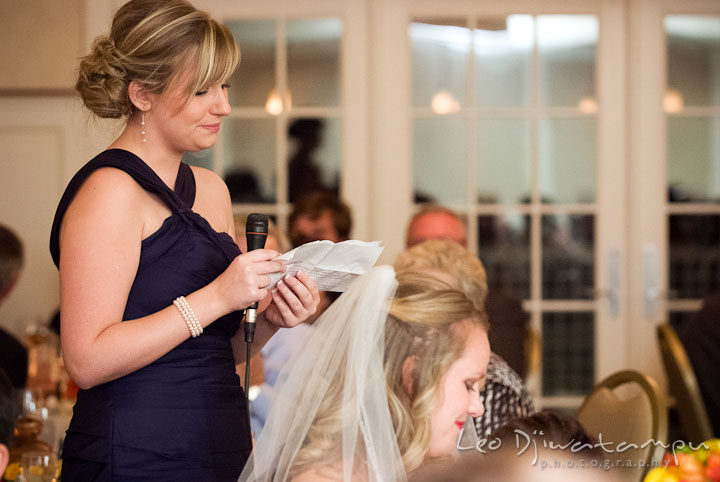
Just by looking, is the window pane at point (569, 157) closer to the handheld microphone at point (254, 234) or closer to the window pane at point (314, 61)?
the window pane at point (314, 61)

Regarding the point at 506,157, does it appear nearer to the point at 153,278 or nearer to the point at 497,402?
the point at 497,402

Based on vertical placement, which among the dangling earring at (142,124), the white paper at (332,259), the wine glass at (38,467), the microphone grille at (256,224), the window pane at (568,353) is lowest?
the window pane at (568,353)

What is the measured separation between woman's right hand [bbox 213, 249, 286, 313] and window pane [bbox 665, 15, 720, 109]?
3348 millimetres

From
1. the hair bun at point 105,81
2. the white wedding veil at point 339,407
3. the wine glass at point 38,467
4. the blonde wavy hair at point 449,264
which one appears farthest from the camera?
the blonde wavy hair at point 449,264

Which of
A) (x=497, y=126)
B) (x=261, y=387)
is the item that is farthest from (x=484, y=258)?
(x=261, y=387)

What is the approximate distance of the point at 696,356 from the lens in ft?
9.89

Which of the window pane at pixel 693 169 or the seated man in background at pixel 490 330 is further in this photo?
the window pane at pixel 693 169

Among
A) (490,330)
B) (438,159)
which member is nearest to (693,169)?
(438,159)

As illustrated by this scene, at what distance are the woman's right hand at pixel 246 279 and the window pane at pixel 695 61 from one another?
132 inches

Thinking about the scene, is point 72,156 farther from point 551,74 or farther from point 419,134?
point 551,74

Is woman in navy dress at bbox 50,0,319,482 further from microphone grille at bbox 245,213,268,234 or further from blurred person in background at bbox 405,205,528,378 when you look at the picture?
blurred person in background at bbox 405,205,528,378

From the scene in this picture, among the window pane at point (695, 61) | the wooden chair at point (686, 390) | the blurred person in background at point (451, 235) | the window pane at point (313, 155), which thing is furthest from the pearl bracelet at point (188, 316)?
the window pane at point (695, 61)

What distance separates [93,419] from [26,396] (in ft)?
4.55

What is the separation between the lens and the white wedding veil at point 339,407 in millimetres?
1331
